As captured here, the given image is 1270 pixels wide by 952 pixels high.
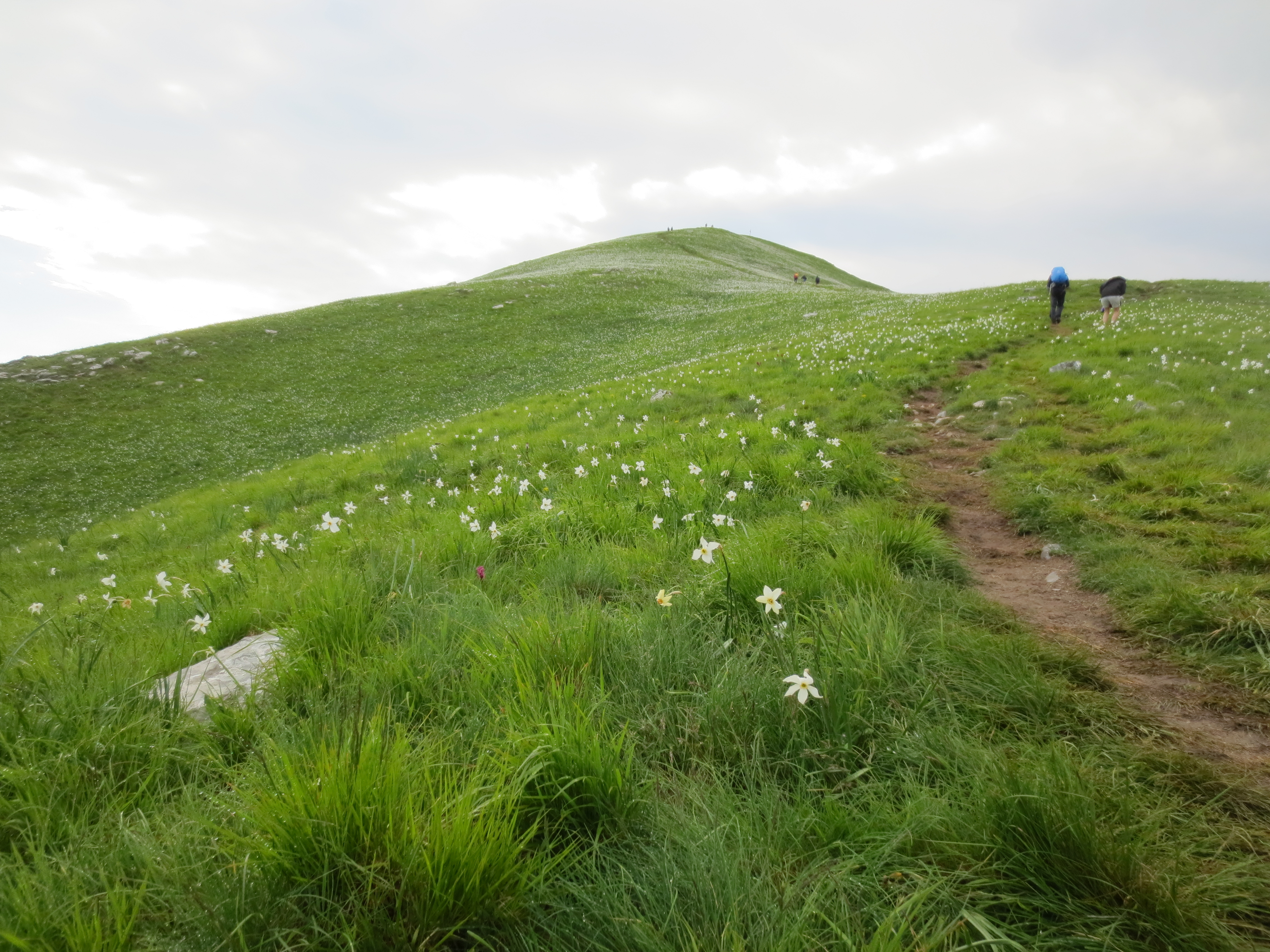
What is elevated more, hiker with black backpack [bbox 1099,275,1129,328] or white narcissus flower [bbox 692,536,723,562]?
hiker with black backpack [bbox 1099,275,1129,328]

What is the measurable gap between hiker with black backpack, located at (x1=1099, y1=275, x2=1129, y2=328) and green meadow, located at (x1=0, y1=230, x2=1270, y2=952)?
12555 mm

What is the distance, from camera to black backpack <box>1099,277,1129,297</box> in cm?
1858

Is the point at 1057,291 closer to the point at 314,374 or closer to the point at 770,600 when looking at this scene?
the point at 770,600

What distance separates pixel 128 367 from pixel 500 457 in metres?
32.6

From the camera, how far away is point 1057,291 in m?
19.6

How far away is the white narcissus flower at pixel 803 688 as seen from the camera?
7.67 feet

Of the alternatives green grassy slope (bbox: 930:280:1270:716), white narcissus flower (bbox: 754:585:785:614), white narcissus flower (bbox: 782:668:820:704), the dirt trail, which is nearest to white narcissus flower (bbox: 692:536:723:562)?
white narcissus flower (bbox: 754:585:785:614)

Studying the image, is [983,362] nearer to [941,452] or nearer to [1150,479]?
[941,452]

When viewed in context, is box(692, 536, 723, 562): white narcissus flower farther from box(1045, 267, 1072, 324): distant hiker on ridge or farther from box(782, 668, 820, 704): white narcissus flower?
box(1045, 267, 1072, 324): distant hiker on ridge

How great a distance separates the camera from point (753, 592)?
372 centimetres

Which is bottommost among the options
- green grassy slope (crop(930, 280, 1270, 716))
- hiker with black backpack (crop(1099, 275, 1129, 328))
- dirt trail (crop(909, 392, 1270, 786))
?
dirt trail (crop(909, 392, 1270, 786))

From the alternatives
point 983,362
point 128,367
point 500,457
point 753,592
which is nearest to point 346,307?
point 128,367

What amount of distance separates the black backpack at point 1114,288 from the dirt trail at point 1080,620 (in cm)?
1663

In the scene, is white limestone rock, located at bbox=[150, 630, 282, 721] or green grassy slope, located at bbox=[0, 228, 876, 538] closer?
white limestone rock, located at bbox=[150, 630, 282, 721]
